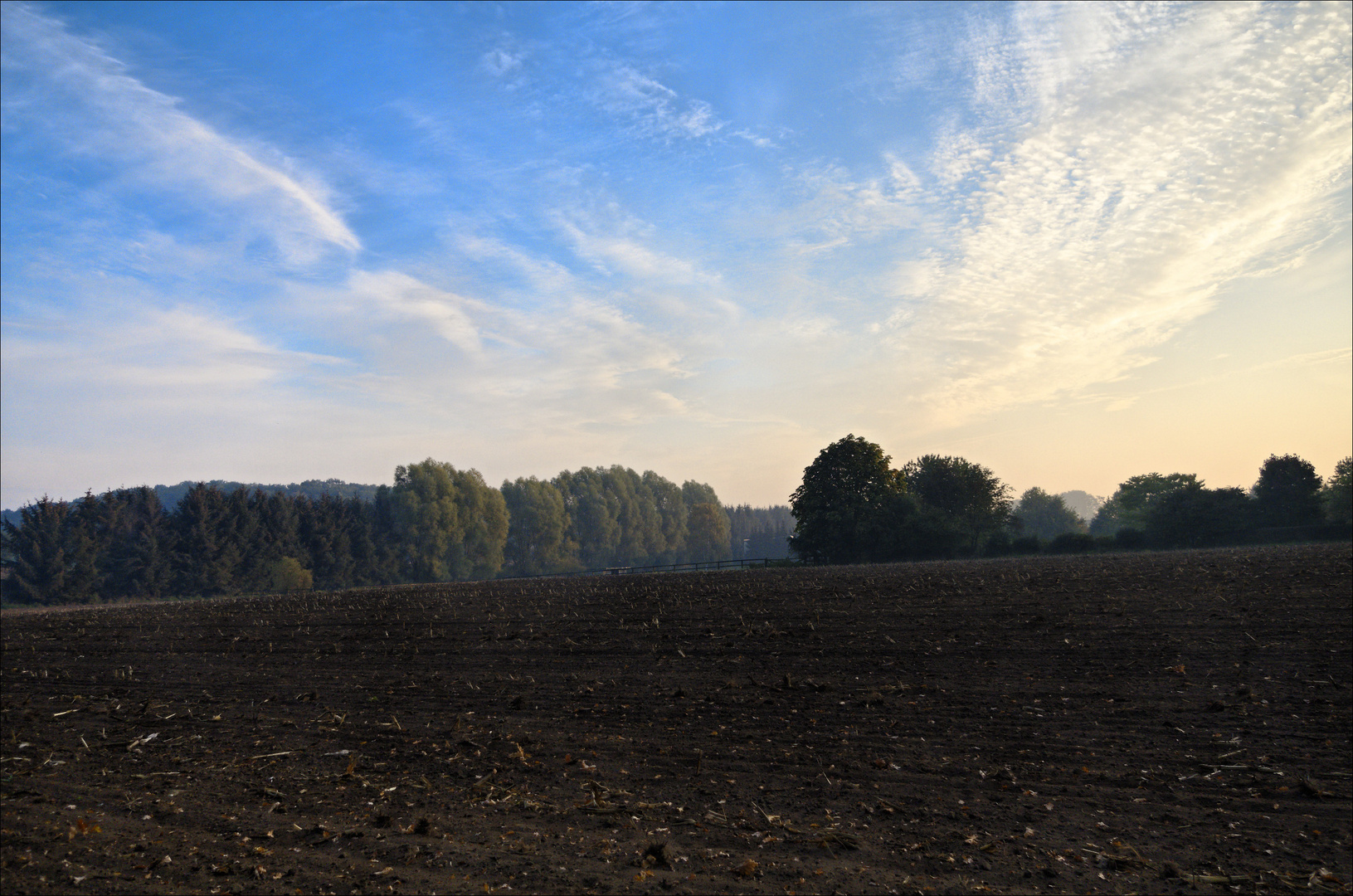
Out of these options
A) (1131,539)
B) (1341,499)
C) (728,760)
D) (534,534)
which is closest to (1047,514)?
(1341,499)

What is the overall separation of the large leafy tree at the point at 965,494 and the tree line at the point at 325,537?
49.2 metres

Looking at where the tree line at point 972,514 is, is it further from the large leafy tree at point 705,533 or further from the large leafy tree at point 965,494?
the large leafy tree at point 705,533

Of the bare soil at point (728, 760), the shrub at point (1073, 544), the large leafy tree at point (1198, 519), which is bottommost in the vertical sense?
the bare soil at point (728, 760)

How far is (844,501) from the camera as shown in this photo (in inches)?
2151

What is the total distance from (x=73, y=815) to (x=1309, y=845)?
39.1ft

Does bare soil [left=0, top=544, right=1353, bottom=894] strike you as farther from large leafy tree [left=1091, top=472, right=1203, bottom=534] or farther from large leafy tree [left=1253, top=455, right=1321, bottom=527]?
large leafy tree [left=1091, top=472, right=1203, bottom=534]

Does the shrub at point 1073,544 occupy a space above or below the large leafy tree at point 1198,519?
below

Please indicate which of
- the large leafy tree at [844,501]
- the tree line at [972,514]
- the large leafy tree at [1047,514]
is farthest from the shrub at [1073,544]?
the large leafy tree at [1047,514]

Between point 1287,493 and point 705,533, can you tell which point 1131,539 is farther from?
point 705,533

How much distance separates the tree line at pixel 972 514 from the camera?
169 ft

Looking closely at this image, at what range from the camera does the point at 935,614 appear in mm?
17906

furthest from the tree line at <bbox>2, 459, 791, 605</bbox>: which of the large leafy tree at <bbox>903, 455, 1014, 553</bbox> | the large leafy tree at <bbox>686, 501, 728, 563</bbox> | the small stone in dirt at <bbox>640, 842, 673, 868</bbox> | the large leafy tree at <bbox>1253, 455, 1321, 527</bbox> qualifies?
the large leafy tree at <bbox>1253, 455, 1321, 527</bbox>

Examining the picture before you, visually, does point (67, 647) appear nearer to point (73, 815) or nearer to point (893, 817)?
point (73, 815)

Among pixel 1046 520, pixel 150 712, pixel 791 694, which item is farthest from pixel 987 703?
pixel 1046 520
